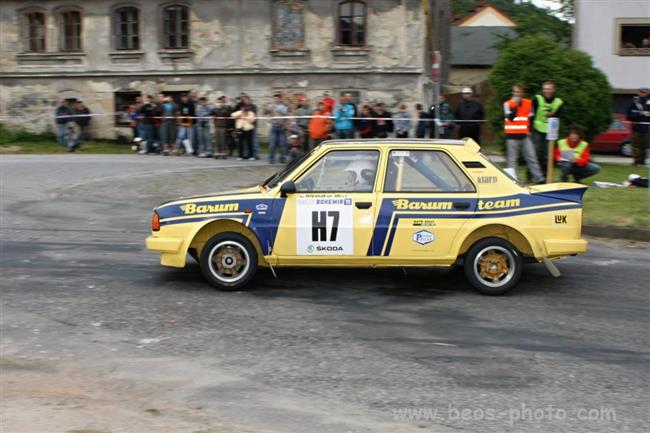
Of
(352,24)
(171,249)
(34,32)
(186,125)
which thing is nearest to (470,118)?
(186,125)

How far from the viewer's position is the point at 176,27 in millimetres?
31438

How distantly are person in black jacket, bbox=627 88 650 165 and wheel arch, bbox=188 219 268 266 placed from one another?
13.9m

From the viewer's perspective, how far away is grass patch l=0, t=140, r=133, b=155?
1058 inches

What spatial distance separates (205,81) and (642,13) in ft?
57.0

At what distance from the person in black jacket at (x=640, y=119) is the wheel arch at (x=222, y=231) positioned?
13.9m

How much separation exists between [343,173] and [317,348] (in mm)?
2381

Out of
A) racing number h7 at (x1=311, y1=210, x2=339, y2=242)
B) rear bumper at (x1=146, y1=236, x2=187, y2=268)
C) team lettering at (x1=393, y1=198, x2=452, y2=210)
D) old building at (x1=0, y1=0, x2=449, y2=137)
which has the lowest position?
rear bumper at (x1=146, y1=236, x2=187, y2=268)

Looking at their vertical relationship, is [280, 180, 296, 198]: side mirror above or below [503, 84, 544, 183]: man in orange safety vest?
below

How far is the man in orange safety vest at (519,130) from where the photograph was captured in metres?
14.9

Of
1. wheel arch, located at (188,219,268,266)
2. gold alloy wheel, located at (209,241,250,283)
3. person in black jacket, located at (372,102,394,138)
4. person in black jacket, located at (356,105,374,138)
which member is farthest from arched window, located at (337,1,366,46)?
gold alloy wheel, located at (209,241,250,283)

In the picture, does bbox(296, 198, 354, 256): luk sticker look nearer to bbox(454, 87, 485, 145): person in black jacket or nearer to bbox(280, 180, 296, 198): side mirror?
bbox(280, 180, 296, 198): side mirror

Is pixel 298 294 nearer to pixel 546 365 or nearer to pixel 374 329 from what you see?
pixel 374 329

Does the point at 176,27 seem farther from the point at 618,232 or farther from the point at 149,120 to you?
the point at 618,232

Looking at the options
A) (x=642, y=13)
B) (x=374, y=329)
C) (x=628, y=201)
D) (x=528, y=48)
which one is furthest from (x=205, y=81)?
(x=374, y=329)
